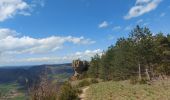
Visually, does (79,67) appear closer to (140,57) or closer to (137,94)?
(140,57)

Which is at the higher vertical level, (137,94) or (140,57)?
(140,57)

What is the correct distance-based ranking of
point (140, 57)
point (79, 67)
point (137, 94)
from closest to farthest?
point (137, 94) → point (140, 57) → point (79, 67)

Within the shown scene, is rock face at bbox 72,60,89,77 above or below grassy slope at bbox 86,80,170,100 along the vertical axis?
above

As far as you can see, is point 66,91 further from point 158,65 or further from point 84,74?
point 84,74

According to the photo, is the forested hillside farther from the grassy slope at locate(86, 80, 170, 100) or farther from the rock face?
the rock face

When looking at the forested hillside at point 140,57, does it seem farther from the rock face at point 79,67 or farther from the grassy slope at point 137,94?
the rock face at point 79,67

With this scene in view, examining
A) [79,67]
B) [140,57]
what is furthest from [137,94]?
[79,67]

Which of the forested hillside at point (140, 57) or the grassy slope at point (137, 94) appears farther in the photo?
the forested hillside at point (140, 57)

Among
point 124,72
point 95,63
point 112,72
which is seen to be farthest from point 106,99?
point 95,63

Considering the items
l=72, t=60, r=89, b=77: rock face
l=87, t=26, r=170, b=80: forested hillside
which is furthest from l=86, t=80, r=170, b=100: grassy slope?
l=72, t=60, r=89, b=77: rock face

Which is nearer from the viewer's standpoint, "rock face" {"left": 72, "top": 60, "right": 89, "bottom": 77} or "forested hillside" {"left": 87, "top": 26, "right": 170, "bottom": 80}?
"forested hillside" {"left": 87, "top": 26, "right": 170, "bottom": 80}

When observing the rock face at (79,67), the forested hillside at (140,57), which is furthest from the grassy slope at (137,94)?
the rock face at (79,67)

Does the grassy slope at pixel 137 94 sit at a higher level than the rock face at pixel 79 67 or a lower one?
lower

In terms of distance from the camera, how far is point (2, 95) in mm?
16641
